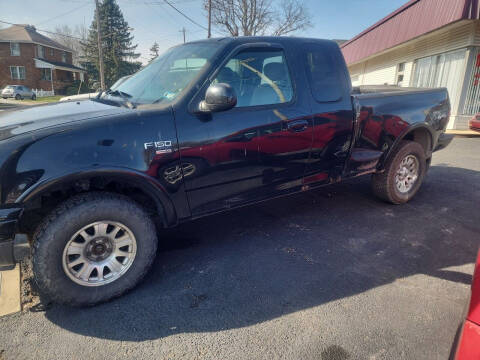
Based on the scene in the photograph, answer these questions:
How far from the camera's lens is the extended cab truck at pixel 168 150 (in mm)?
2109

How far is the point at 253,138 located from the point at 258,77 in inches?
25.2

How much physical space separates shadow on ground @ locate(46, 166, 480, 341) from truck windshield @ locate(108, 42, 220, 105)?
1.50m

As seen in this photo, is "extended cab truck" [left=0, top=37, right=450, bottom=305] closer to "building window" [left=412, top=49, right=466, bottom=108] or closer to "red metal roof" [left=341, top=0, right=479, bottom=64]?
"red metal roof" [left=341, top=0, right=479, bottom=64]

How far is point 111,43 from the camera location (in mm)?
43469

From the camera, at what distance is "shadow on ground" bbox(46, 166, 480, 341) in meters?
2.27

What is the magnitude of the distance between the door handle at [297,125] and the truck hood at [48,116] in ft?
4.81

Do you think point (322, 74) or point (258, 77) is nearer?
point (258, 77)

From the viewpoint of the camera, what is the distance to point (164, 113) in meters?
2.41

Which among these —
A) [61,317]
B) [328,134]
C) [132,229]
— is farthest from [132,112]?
[328,134]

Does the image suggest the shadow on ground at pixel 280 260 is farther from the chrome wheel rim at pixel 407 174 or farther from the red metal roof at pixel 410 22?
the red metal roof at pixel 410 22

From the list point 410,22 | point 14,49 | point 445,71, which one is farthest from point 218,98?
point 14,49

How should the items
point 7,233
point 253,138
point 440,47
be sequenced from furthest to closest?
point 440,47 < point 253,138 < point 7,233

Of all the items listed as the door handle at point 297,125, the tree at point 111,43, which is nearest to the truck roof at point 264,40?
the door handle at point 297,125

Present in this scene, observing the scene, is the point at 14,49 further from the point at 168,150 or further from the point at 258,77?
the point at 168,150
